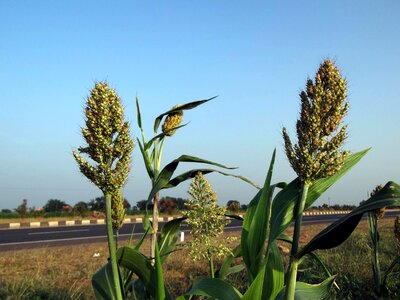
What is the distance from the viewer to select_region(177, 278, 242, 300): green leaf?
2.24 m

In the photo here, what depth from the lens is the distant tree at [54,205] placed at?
30047 mm

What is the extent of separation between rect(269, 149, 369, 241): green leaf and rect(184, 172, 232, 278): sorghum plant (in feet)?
1.06

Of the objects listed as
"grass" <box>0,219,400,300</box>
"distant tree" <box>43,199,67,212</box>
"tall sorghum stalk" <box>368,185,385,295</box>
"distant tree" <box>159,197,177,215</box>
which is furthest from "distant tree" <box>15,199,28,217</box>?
"tall sorghum stalk" <box>368,185,385,295</box>

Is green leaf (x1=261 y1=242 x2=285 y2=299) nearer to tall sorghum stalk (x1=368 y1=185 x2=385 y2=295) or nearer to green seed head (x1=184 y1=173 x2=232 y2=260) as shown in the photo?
green seed head (x1=184 y1=173 x2=232 y2=260)

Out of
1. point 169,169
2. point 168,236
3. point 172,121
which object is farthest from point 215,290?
point 172,121

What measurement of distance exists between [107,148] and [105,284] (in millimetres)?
868

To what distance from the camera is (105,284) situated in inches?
102

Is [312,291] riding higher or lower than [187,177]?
lower

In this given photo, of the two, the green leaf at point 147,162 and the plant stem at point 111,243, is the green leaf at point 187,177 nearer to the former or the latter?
the green leaf at point 147,162

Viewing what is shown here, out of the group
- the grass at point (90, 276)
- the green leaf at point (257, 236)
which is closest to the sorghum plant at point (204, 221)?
the green leaf at point (257, 236)

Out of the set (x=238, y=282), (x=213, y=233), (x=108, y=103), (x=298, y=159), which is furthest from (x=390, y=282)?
(x=108, y=103)

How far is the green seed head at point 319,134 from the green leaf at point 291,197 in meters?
0.26

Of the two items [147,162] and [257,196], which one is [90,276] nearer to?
[147,162]

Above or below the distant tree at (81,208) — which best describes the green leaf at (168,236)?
below
